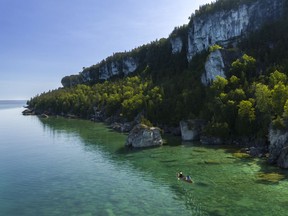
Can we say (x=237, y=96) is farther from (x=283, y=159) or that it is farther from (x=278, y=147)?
(x=283, y=159)

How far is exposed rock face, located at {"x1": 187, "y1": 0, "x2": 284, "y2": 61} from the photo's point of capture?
536 feet

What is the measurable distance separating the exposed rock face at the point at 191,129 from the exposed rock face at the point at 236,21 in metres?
80.7

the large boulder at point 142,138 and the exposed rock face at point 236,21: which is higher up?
the exposed rock face at point 236,21

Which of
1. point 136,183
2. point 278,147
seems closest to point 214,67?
point 278,147

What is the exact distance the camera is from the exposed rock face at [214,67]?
13575cm

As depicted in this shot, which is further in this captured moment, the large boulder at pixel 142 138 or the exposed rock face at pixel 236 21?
the exposed rock face at pixel 236 21

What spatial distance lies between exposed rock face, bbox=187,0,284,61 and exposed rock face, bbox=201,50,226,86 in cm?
4213

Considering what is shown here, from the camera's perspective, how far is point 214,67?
453ft

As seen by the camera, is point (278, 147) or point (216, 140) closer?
point (278, 147)

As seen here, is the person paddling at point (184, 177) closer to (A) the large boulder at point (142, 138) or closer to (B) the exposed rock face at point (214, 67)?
(A) the large boulder at point (142, 138)

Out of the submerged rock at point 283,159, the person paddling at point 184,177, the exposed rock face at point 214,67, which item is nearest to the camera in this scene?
the person paddling at point 184,177

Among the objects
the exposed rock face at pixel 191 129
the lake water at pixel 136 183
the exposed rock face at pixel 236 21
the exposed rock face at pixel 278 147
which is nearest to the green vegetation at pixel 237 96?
the exposed rock face at pixel 278 147

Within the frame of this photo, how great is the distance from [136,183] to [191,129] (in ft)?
165

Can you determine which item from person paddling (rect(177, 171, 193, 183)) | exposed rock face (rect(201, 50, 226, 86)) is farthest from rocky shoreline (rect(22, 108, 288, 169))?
exposed rock face (rect(201, 50, 226, 86))
